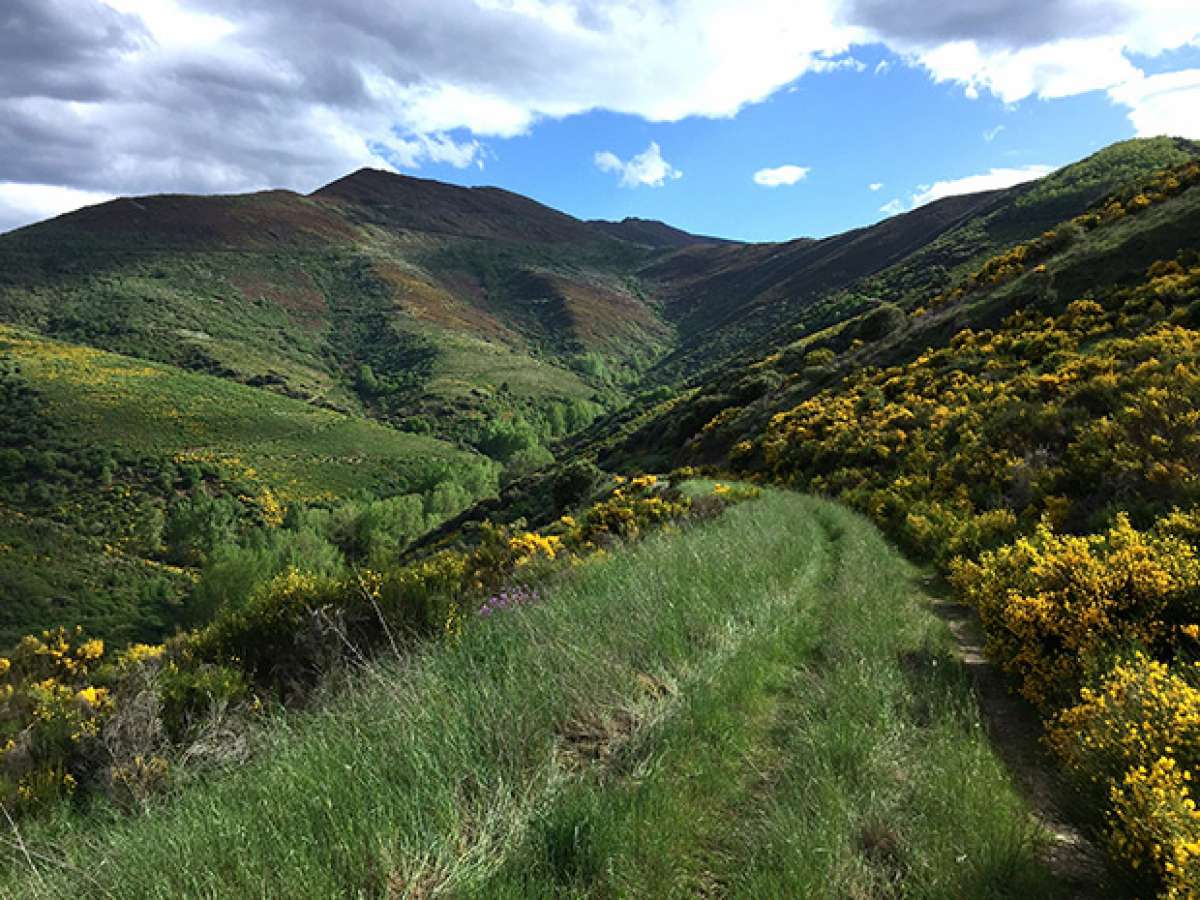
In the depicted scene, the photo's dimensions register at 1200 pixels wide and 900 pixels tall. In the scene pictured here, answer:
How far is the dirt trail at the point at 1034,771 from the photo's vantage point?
2787 mm

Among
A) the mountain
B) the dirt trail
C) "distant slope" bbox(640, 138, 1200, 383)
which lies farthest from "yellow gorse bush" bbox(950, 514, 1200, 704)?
"distant slope" bbox(640, 138, 1200, 383)

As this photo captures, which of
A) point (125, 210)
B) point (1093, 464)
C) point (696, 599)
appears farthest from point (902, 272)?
point (125, 210)

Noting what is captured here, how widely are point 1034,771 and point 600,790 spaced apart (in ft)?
9.70

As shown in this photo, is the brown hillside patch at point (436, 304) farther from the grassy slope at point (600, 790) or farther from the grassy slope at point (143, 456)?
the grassy slope at point (600, 790)

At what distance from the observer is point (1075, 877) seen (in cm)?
278

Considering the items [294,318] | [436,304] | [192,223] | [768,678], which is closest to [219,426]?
[294,318]

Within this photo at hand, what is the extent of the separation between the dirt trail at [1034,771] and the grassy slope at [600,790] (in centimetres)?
19

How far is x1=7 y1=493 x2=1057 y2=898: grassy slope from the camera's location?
2.39 m

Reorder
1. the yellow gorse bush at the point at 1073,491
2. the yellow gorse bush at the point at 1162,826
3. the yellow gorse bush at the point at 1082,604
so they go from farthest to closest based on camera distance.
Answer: the yellow gorse bush at the point at 1082,604 → the yellow gorse bush at the point at 1073,491 → the yellow gorse bush at the point at 1162,826

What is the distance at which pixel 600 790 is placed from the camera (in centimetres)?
288

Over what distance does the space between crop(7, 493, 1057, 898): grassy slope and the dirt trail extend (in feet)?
0.64

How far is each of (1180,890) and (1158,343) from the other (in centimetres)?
1436

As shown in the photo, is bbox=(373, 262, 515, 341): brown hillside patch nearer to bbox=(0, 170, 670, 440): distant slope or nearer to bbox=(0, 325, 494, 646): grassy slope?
bbox=(0, 170, 670, 440): distant slope

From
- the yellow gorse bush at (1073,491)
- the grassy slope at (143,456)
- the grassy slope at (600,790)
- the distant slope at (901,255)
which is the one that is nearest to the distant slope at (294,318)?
the grassy slope at (143,456)
